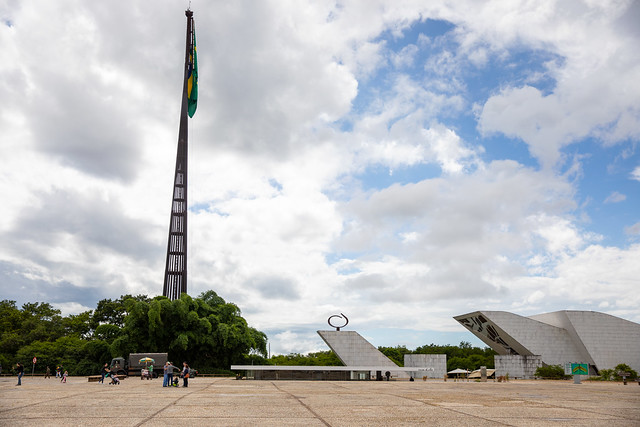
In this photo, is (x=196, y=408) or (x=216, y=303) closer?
(x=196, y=408)

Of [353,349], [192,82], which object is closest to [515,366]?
[353,349]

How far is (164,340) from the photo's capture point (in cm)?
4419

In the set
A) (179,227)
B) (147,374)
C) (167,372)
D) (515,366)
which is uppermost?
(179,227)

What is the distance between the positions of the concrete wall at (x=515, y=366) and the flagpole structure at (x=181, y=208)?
3219cm

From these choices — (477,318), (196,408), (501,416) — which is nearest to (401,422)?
(501,416)

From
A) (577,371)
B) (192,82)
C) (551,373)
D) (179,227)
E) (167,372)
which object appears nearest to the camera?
(167,372)

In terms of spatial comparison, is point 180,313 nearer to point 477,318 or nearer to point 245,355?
point 245,355

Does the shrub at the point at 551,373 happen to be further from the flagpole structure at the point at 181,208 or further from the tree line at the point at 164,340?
the flagpole structure at the point at 181,208

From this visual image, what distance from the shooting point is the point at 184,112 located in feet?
189

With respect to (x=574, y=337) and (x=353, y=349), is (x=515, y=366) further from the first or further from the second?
(x=353, y=349)

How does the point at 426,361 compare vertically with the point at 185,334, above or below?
below

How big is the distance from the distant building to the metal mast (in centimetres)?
3119

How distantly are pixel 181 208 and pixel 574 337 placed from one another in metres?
42.4

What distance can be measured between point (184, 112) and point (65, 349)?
27451 mm
